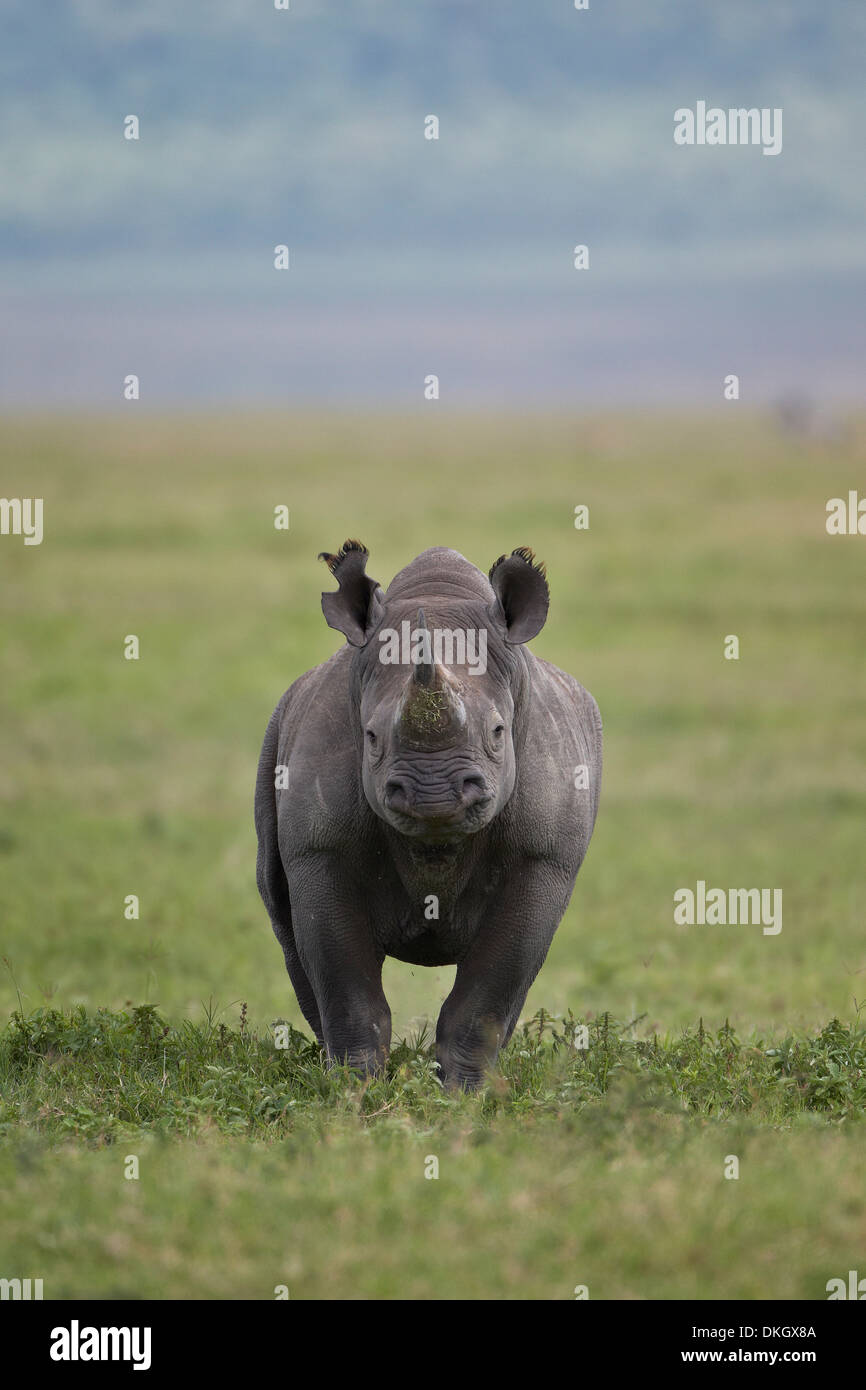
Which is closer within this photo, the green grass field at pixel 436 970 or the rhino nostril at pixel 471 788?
the green grass field at pixel 436 970

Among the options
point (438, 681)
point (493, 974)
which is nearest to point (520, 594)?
point (438, 681)

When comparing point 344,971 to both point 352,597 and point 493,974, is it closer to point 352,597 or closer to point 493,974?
point 493,974

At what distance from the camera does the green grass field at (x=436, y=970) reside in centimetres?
679

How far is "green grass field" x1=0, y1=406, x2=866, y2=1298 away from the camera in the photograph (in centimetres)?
679

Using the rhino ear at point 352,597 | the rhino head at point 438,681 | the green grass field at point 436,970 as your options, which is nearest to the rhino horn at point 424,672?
the rhino head at point 438,681

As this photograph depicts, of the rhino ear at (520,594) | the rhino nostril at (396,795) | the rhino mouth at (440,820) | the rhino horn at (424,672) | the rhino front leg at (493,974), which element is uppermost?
the rhino ear at (520,594)

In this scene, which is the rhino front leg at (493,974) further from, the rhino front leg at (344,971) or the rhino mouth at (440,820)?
the rhino mouth at (440,820)

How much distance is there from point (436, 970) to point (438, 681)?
1167 cm

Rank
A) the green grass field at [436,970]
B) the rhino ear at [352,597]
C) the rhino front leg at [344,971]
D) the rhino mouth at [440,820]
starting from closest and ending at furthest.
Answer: the green grass field at [436,970] < the rhino mouth at [440,820] < the rhino ear at [352,597] < the rhino front leg at [344,971]

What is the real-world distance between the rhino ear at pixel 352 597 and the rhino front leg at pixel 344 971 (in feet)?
3.71

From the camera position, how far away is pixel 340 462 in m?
61.7

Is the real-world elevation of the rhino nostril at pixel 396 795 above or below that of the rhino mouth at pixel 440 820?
above
